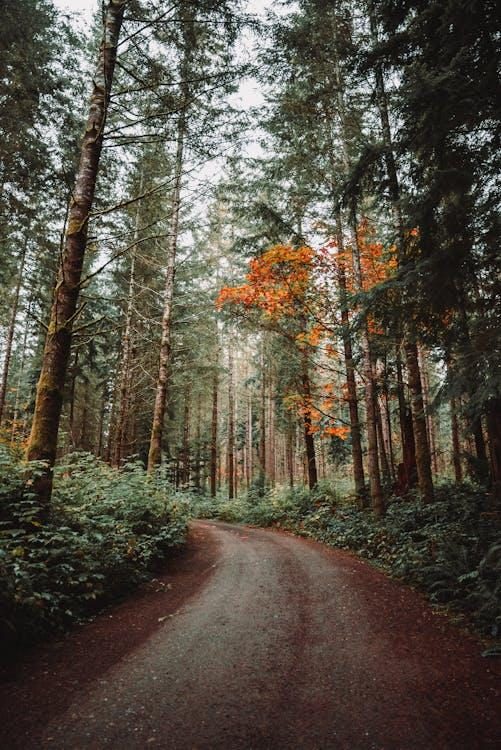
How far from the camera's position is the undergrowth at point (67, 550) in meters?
4.04

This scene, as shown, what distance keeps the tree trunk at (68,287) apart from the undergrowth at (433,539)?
6.24m

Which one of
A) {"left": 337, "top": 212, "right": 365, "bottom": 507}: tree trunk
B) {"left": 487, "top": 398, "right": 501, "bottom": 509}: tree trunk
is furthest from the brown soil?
{"left": 337, "top": 212, "right": 365, "bottom": 507}: tree trunk

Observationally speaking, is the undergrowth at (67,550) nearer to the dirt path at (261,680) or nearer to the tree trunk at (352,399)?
the dirt path at (261,680)

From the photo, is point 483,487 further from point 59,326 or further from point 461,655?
point 59,326

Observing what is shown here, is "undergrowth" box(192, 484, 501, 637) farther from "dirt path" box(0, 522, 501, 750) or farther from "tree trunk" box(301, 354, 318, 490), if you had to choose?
"tree trunk" box(301, 354, 318, 490)

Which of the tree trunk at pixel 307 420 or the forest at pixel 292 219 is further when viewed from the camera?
the tree trunk at pixel 307 420

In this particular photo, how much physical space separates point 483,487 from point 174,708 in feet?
31.3

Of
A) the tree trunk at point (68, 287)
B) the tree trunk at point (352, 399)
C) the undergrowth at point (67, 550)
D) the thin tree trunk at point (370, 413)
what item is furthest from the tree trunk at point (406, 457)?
the tree trunk at point (68, 287)

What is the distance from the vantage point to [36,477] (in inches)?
208

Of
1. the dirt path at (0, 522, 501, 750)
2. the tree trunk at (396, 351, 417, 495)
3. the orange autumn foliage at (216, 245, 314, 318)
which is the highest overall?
the orange autumn foliage at (216, 245, 314, 318)

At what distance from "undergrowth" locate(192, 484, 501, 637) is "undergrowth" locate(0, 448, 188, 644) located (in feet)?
16.2

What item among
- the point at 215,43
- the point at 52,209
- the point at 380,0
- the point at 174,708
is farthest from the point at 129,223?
the point at 174,708

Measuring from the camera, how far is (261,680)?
346 cm

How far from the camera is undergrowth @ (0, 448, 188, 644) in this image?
4043 mm
